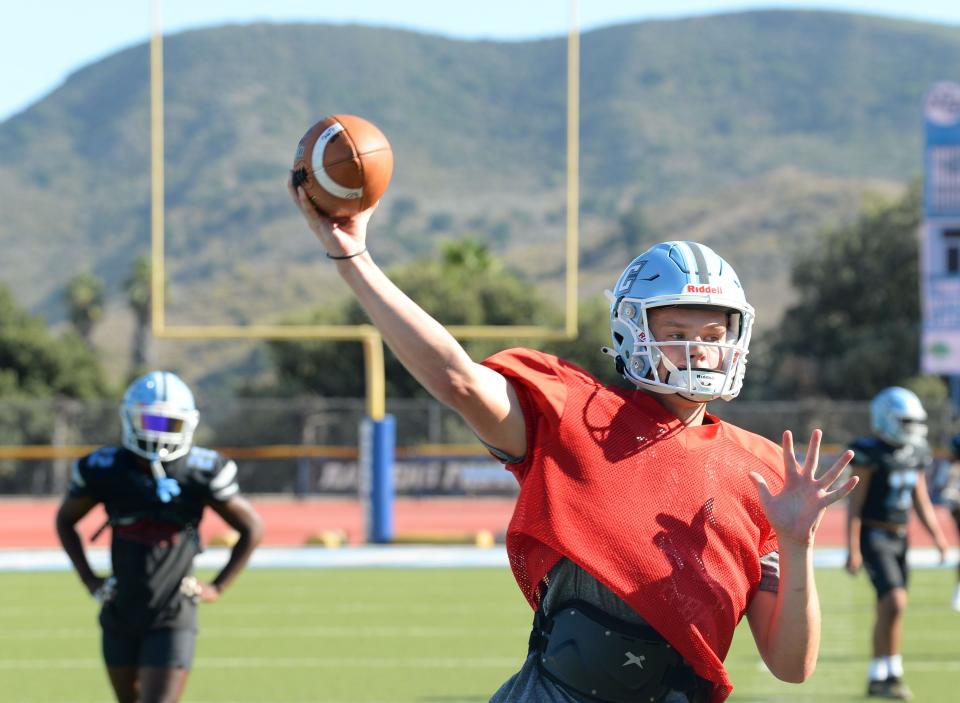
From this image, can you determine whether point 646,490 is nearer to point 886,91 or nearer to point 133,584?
point 133,584

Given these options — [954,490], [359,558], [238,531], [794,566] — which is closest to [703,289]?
[794,566]

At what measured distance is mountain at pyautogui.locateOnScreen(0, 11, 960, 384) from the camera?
342 feet

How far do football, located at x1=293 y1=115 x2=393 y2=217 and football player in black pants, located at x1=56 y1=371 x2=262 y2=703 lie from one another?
9.24 ft

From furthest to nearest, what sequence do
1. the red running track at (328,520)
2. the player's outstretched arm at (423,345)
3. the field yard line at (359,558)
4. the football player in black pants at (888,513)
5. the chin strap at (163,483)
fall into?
the red running track at (328,520) → the field yard line at (359,558) → the football player in black pants at (888,513) → the chin strap at (163,483) → the player's outstretched arm at (423,345)

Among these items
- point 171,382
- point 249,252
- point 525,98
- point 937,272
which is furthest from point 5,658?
point 525,98

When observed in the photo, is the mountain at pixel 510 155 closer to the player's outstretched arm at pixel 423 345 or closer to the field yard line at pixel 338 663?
the field yard line at pixel 338 663

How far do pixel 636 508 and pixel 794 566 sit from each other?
12.7 inches

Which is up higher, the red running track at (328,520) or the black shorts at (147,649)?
the black shorts at (147,649)

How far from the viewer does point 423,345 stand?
9.20ft

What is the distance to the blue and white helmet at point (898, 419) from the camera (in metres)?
8.90

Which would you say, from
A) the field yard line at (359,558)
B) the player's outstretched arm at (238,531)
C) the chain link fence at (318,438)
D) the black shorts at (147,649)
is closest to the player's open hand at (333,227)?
the black shorts at (147,649)

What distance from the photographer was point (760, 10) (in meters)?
184

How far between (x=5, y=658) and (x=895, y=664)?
539 cm

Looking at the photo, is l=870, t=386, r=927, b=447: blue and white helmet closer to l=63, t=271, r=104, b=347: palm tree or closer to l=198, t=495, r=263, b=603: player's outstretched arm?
l=198, t=495, r=263, b=603: player's outstretched arm
